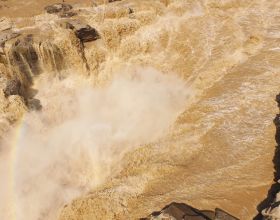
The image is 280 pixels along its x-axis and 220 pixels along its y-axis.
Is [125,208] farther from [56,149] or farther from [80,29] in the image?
[80,29]

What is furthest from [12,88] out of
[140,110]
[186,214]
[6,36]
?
[186,214]

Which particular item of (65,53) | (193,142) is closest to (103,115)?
(65,53)

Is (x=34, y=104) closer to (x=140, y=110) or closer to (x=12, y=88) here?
(x=12, y=88)

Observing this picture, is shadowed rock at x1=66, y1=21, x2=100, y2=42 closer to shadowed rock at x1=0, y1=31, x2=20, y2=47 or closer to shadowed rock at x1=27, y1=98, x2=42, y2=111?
shadowed rock at x1=0, y1=31, x2=20, y2=47

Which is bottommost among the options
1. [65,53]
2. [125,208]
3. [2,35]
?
[125,208]

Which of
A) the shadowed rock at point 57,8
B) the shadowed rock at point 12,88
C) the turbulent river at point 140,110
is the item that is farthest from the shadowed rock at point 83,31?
the shadowed rock at point 12,88

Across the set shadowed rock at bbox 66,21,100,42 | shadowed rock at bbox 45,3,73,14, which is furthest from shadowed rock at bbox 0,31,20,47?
shadowed rock at bbox 45,3,73,14
